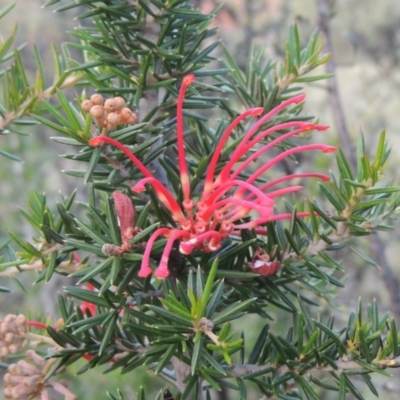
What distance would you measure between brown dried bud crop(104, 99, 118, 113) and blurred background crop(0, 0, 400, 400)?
51cm

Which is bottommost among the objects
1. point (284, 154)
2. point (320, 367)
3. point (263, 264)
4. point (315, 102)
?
point (315, 102)

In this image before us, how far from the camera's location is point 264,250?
59cm

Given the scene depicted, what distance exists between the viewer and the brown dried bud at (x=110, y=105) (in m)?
0.49

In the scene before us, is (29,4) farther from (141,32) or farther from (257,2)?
(141,32)

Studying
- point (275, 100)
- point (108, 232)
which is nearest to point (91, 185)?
point (108, 232)

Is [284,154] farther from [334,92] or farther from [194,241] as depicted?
[334,92]

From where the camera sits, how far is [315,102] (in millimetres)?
3139

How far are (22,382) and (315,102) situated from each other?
2792 millimetres

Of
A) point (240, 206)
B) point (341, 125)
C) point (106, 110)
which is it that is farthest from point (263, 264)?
point (341, 125)

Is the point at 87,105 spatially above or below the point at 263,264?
above

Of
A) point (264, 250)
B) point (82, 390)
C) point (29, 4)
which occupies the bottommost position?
point (82, 390)

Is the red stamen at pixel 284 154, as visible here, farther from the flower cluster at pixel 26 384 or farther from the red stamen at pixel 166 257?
the flower cluster at pixel 26 384

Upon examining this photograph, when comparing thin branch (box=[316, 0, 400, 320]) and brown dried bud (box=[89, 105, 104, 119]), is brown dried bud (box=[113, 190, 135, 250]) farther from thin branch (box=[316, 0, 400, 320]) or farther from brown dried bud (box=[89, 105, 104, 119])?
thin branch (box=[316, 0, 400, 320])

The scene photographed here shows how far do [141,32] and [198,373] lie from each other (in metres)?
0.39
